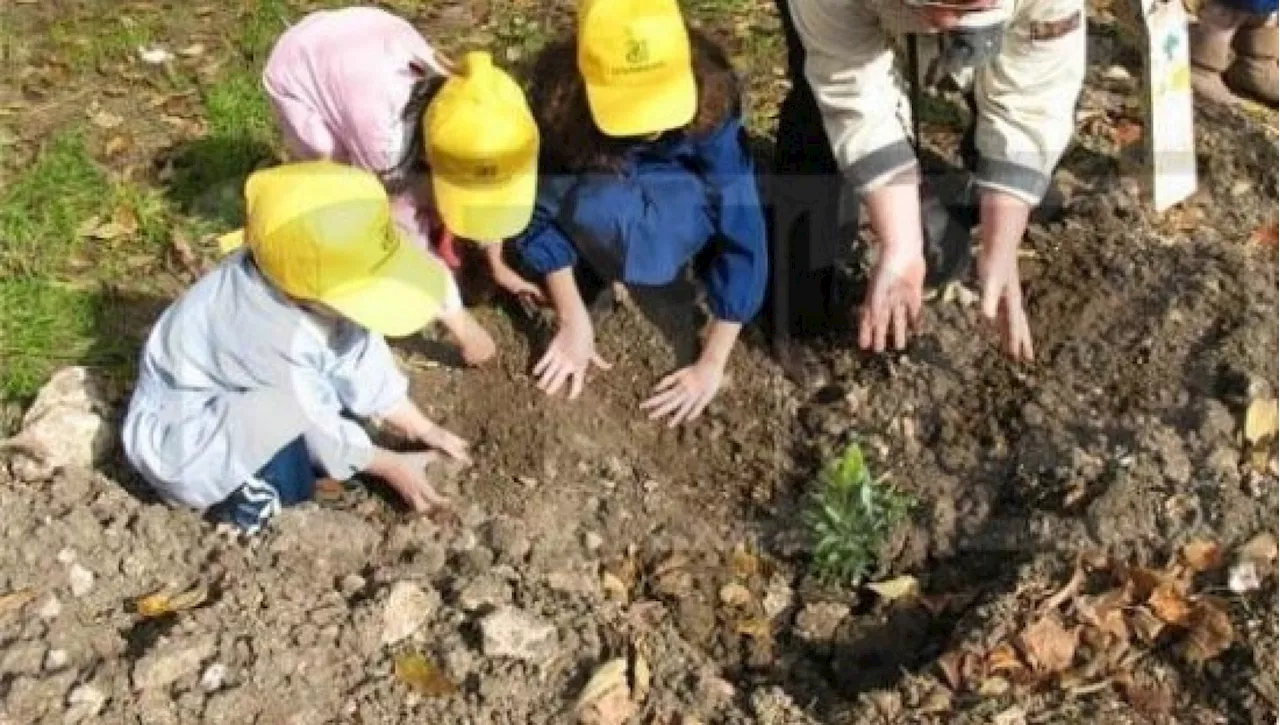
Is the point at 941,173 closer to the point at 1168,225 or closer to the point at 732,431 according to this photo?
the point at 1168,225

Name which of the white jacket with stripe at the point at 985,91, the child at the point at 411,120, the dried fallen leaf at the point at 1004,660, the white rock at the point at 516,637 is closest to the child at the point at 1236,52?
the white jacket with stripe at the point at 985,91

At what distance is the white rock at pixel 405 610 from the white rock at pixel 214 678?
0.25m

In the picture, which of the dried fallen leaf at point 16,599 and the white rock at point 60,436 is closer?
the dried fallen leaf at point 16,599

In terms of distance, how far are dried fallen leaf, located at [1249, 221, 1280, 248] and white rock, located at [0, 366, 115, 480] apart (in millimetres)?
2430

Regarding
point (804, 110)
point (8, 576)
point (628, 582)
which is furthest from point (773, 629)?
point (8, 576)

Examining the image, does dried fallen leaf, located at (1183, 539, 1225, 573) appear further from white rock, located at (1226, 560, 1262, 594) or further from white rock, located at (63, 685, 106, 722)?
white rock, located at (63, 685, 106, 722)

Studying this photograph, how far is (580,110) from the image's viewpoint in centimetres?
345

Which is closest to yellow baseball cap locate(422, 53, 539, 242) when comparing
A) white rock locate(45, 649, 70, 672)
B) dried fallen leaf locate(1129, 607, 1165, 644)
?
white rock locate(45, 649, 70, 672)

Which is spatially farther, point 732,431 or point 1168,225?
point 1168,225

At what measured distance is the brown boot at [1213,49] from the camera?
4445mm

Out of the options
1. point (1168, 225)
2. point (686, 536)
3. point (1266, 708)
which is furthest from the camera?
point (1168, 225)

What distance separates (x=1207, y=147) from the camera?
4.24 metres

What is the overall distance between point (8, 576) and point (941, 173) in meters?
2.19

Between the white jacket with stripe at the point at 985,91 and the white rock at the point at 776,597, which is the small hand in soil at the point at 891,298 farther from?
the white rock at the point at 776,597
